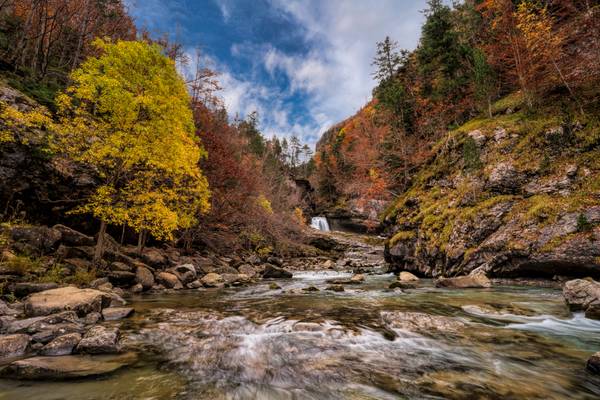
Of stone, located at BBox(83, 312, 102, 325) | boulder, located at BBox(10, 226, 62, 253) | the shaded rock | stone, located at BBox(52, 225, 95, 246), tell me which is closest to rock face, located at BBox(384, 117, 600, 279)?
stone, located at BBox(83, 312, 102, 325)

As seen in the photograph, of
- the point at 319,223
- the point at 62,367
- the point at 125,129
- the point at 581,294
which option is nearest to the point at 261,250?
the point at 125,129

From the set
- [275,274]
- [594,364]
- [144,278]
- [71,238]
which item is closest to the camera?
[594,364]

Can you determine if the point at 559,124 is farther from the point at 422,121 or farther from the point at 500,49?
the point at 422,121

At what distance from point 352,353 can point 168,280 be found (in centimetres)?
Result: 994

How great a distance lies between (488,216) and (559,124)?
5390 millimetres

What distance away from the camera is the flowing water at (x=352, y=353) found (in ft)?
11.4

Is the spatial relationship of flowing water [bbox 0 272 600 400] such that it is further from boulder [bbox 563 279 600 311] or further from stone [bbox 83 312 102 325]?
stone [bbox 83 312 102 325]

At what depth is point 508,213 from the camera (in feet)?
39.6

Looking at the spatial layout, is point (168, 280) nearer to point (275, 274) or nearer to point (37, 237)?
point (37, 237)

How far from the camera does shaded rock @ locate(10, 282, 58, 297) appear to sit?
7.36 m

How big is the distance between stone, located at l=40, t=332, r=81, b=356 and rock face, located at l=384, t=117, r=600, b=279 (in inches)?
529

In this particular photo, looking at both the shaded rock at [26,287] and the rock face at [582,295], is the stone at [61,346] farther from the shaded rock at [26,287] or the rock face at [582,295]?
the rock face at [582,295]

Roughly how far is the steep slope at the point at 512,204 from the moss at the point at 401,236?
75 mm

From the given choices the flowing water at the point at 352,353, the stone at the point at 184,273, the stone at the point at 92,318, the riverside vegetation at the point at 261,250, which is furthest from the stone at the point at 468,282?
the stone at the point at 92,318
